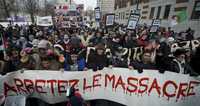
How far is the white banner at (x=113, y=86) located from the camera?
264 inches

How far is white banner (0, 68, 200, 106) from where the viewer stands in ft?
22.0

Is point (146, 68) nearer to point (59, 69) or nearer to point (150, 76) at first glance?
point (150, 76)

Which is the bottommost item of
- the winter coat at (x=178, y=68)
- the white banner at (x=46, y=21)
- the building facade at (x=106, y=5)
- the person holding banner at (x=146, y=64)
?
the building facade at (x=106, y=5)

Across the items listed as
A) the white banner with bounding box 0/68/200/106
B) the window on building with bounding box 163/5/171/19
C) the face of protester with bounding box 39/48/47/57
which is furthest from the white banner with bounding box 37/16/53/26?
the window on building with bounding box 163/5/171/19

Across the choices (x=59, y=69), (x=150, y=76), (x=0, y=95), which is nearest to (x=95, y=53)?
(x=59, y=69)

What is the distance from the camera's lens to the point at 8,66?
731cm

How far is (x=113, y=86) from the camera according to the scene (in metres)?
6.91

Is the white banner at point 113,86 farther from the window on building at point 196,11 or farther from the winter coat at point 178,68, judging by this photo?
the window on building at point 196,11

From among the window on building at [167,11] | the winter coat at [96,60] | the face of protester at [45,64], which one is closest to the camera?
the face of protester at [45,64]

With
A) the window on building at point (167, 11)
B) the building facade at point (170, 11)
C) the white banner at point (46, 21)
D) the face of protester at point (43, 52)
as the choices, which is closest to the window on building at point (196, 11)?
the building facade at point (170, 11)

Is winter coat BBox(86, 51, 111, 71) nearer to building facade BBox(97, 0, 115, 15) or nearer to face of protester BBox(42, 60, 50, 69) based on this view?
face of protester BBox(42, 60, 50, 69)

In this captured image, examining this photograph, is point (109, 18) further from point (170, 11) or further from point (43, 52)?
point (170, 11)

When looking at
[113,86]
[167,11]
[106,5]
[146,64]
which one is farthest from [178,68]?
[106,5]

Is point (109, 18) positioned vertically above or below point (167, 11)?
above
